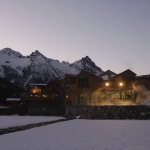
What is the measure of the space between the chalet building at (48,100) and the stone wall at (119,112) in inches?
1119

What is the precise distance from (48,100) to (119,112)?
33.1 meters

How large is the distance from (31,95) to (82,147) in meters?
56.8

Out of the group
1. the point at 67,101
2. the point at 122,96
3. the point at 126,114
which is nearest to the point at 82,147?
the point at 126,114

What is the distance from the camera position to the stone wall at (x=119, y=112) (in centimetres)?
3142

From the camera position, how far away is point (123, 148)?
1020 cm

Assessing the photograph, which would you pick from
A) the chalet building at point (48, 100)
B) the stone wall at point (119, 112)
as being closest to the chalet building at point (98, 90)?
the chalet building at point (48, 100)

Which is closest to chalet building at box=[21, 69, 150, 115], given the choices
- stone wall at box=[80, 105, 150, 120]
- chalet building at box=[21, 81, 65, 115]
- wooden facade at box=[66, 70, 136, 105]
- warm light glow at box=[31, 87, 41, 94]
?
wooden facade at box=[66, 70, 136, 105]

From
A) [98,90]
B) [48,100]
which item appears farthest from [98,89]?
[48,100]

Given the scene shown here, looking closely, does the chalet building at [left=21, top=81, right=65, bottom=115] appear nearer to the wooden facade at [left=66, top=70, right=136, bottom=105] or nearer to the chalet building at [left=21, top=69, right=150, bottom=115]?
the chalet building at [left=21, top=69, right=150, bottom=115]

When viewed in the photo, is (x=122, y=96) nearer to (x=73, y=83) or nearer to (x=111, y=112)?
(x=73, y=83)

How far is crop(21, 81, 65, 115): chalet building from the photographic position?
208ft

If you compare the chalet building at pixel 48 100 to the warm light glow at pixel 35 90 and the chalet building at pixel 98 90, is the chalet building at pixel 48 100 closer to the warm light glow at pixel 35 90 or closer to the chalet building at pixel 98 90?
the warm light glow at pixel 35 90

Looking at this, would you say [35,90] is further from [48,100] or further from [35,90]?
[48,100]

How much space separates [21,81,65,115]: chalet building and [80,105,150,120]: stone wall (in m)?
28.4
